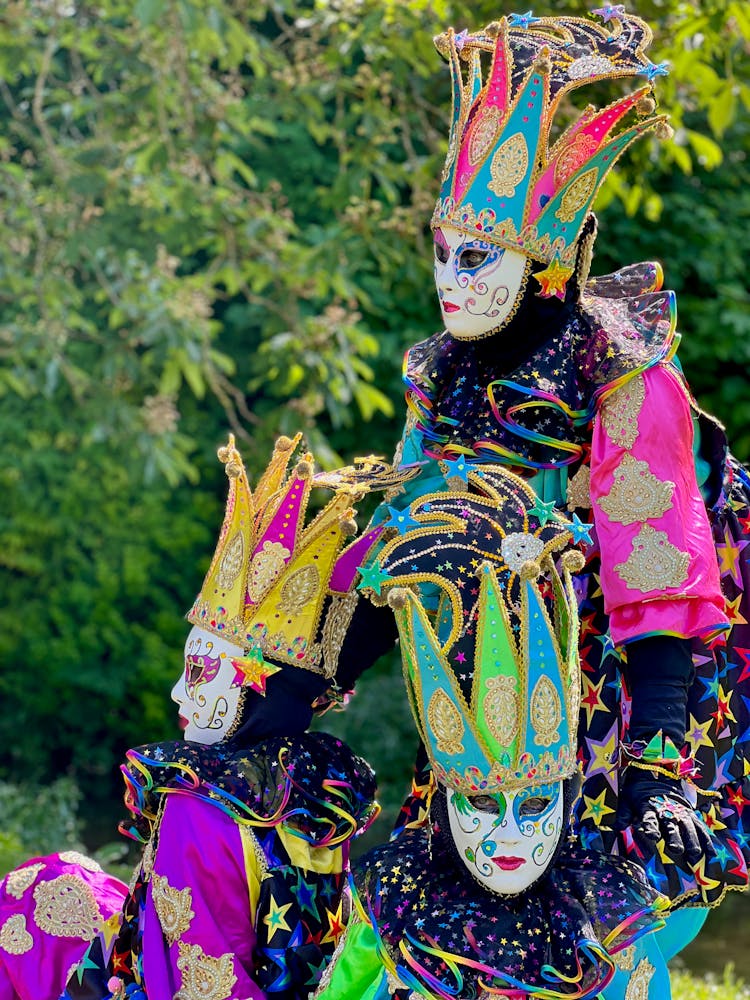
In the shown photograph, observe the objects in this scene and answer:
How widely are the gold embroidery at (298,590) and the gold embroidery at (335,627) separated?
0.19 ft

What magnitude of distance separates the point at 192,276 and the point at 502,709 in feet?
15.6

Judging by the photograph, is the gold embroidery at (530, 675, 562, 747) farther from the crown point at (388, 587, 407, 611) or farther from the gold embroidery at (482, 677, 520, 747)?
the crown point at (388, 587, 407, 611)

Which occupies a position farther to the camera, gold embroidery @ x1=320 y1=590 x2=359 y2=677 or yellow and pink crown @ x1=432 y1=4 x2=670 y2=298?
gold embroidery @ x1=320 y1=590 x2=359 y2=677

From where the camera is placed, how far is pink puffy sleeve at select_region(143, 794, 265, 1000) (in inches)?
123

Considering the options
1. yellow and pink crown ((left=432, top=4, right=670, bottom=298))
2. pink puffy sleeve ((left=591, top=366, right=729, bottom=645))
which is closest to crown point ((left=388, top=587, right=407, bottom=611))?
pink puffy sleeve ((left=591, top=366, right=729, bottom=645))

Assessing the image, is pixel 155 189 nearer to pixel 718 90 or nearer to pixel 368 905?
pixel 718 90

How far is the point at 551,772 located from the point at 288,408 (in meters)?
4.02

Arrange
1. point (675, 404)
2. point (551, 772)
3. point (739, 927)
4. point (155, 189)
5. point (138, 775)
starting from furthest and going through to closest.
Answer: point (739, 927) < point (155, 189) < point (138, 775) < point (675, 404) < point (551, 772)

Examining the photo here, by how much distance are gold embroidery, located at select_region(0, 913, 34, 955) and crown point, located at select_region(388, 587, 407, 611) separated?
50.2 inches

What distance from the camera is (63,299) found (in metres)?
6.42

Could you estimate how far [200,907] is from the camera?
3.12 meters

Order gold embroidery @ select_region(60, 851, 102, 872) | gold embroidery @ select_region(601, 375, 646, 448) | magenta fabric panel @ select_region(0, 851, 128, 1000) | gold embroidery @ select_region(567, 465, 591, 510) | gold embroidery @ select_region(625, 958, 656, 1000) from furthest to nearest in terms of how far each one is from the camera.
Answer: gold embroidery @ select_region(60, 851, 102, 872) → magenta fabric panel @ select_region(0, 851, 128, 1000) → gold embroidery @ select_region(567, 465, 591, 510) → gold embroidery @ select_region(601, 375, 646, 448) → gold embroidery @ select_region(625, 958, 656, 1000)

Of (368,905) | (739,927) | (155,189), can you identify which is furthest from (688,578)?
(739,927)

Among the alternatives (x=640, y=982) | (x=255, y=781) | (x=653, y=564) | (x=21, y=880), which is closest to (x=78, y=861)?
(x=21, y=880)
